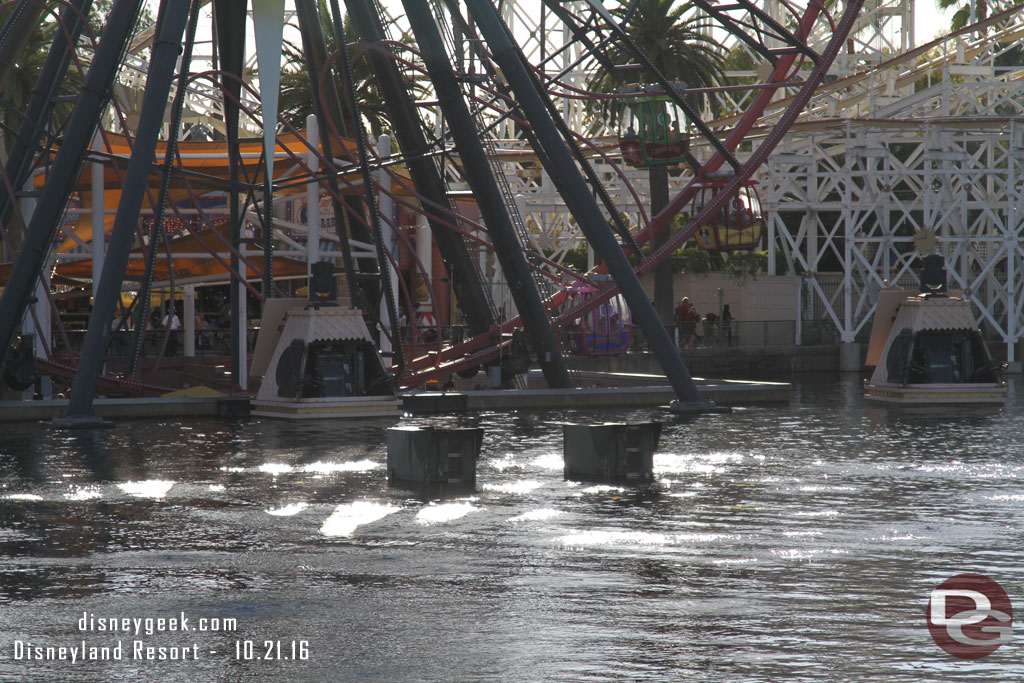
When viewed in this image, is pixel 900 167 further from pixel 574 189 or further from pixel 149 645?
pixel 149 645

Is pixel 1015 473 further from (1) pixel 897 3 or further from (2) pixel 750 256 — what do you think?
(1) pixel 897 3

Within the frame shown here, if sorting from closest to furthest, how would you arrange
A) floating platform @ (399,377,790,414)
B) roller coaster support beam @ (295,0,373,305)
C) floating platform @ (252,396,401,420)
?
floating platform @ (252,396,401,420) → floating platform @ (399,377,790,414) → roller coaster support beam @ (295,0,373,305)

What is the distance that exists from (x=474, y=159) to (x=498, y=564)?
560 inches

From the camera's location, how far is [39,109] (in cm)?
2355

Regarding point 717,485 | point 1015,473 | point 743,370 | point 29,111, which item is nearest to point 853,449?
point 1015,473

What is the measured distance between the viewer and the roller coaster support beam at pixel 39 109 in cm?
2256

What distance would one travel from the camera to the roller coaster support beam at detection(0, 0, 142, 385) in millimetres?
20234

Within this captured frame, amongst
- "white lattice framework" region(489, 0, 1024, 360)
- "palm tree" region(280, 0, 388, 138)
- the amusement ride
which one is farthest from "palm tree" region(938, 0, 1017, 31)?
"palm tree" region(280, 0, 388, 138)

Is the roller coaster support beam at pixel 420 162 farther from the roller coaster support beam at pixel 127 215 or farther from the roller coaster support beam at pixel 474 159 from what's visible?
the roller coaster support beam at pixel 127 215

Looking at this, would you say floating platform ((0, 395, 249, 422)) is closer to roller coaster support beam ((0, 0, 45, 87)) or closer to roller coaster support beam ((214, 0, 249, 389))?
roller coaster support beam ((214, 0, 249, 389))

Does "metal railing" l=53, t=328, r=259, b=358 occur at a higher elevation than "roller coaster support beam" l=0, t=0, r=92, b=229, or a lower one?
lower

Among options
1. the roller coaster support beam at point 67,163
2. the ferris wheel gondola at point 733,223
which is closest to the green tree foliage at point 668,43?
the ferris wheel gondola at point 733,223

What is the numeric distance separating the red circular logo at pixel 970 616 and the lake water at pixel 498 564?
0.36 feet

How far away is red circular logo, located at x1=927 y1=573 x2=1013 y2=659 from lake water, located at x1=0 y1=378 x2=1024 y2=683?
11 centimetres
